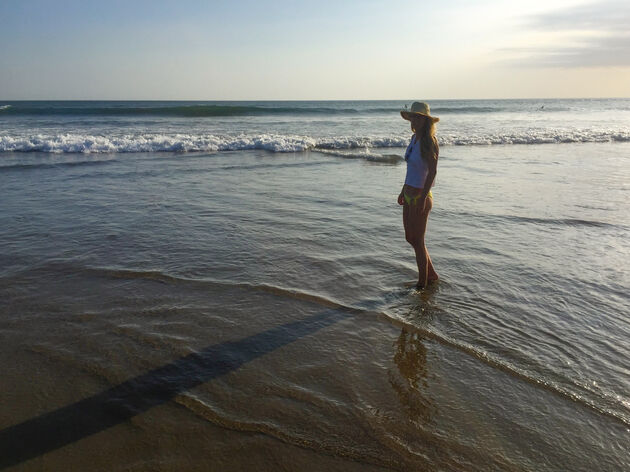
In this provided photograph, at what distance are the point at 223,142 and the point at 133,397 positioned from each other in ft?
55.7

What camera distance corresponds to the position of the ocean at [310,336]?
2607 millimetres

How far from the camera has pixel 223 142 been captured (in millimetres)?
18875

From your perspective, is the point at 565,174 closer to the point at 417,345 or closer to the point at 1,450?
the point at 417,345

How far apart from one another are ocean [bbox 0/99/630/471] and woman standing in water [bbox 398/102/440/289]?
411mm

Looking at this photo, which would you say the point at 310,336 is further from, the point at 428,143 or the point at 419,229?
the point at 428,143

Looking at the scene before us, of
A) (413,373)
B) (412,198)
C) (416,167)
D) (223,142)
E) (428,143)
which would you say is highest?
(223,142)

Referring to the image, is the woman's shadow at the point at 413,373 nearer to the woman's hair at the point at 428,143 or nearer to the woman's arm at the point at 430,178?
the woman's arm at the point at 430,178

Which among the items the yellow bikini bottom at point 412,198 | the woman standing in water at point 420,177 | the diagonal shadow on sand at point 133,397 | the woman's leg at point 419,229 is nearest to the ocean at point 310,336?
the diagonal shadow on sand at point 133,397

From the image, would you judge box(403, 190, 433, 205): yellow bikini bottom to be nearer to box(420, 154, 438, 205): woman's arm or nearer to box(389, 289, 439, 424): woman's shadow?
box(420, 154, 438, 205): woman's arm

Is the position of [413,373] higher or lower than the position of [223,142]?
lower

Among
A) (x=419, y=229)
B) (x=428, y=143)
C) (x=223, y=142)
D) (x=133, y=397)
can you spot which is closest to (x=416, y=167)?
(x=428, y=143)

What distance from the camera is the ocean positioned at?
261 centimetres

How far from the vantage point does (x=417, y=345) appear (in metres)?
3.72

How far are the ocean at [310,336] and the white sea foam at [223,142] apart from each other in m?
9.24
